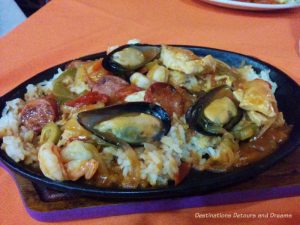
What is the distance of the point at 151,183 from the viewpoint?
108cm

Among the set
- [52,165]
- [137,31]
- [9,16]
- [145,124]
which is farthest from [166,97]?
[9,16]

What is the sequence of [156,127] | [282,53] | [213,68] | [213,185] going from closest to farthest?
[213,185], [156,127], [213,68], [282,53]

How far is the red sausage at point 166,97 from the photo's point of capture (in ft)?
4.09

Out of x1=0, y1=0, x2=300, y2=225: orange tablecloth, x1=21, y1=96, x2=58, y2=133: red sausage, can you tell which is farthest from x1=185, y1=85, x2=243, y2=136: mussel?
x1=0, y1=0, x2=300, y2=225: orange tablecloth

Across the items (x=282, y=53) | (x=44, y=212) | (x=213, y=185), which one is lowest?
(x=282, y=53)

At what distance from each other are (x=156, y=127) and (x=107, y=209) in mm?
265

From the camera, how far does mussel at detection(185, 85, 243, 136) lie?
1.17 meters

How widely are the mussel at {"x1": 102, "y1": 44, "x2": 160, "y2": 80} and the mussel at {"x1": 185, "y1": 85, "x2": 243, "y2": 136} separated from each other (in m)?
0.30

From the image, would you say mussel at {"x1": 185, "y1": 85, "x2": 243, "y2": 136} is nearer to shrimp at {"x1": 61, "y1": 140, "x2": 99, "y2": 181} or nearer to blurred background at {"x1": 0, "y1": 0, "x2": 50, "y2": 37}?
shrimp at {"x1": 61, "y1": 140, "x2": 99, "y2": 181}

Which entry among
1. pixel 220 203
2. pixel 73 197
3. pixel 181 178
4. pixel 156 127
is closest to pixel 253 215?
pixel 220 203

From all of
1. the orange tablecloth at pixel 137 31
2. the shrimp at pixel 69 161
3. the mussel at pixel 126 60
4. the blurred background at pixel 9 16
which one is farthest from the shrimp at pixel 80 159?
the blurred background at pixel 9 16

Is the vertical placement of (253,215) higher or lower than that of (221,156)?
lower

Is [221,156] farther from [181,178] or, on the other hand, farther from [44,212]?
[44,212]

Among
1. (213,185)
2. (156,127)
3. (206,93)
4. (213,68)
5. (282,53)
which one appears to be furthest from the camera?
(282,53)
